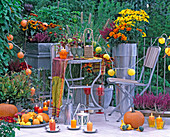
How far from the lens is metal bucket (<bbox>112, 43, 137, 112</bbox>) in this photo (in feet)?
17.8

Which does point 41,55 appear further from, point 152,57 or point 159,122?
point 159,122

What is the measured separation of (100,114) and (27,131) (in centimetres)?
141

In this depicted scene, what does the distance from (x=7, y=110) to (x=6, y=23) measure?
131 cm

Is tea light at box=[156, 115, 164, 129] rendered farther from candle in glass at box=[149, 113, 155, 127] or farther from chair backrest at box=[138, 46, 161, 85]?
chair backrest at box=[138, 46, 161, 85]

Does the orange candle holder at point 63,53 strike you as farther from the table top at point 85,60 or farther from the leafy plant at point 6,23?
the leafy plant at point 6,23

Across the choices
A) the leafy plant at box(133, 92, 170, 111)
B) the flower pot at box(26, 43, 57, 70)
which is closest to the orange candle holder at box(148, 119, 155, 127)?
the leafy plant at box(133, 92, 170, 111)

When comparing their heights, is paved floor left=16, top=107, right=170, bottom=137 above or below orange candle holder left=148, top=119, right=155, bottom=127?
below

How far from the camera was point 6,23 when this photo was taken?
18.1ft

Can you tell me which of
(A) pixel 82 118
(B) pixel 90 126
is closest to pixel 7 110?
(A) pixel 82 118

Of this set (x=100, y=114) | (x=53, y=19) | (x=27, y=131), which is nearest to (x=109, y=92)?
(x=100, y=114)

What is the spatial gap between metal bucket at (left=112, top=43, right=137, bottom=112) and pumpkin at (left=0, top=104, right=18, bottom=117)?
4.91ft

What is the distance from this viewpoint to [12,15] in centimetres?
570

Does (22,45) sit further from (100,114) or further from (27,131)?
(27,131)

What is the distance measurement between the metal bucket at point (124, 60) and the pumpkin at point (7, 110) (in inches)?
59.0
